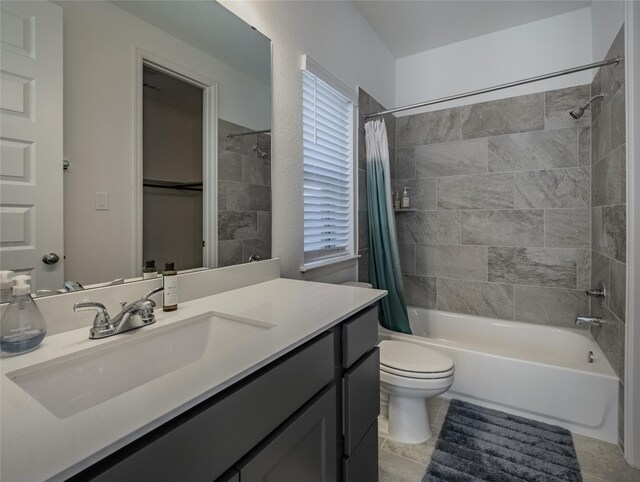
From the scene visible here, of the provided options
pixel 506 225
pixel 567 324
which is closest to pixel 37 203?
pixel 506 225

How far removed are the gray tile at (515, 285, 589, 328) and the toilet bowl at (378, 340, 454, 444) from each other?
1.18 m

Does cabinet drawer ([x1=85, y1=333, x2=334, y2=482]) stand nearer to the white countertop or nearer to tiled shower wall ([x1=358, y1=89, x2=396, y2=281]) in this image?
the white countertop

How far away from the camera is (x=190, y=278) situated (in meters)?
Answer: 1.18

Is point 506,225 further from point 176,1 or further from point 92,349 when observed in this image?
point 92,349

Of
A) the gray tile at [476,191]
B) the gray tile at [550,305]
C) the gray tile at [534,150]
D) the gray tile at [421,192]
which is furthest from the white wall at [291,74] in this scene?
the gray tile at [550,305]

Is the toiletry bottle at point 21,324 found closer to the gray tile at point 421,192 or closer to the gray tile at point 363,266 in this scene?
the gray tile at point 363,266

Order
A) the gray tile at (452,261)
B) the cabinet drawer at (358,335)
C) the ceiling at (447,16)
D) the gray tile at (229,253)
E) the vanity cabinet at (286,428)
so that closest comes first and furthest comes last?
1. the vanity cabinet at (286,428)
2. the cabinet drawer at (358,335)
3. the gray tile at (229,253)
4. the ceiling at (447,16)
5. the gray tile at (452,261)

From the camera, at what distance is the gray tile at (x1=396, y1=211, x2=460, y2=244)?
2766 mm

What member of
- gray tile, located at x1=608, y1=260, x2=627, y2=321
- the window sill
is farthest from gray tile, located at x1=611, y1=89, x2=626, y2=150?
the window sill

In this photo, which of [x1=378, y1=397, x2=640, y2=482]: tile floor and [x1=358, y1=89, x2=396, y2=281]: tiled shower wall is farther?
[x1=358, y1=89, x2=396, y2=281]: tiled shower wall

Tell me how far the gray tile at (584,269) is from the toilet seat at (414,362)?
54.2 inches

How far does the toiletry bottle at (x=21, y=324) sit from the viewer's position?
2.28 feet

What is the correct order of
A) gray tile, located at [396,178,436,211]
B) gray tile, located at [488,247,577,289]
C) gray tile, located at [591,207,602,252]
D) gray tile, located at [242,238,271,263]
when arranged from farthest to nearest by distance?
1. gray tile, located at [396,178,436,211]
2. gray tile, located at [488,247,577,289]
3. gray tile, located at [591,207,602,252]
4. gray tile, located at [242,238,271,263]

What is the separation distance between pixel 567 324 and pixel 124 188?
9.57 ft
